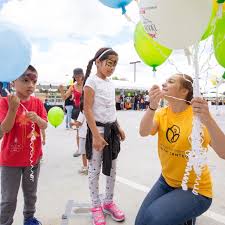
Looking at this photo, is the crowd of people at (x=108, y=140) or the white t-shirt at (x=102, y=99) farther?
the white t-shirt at (x=102, y=99)

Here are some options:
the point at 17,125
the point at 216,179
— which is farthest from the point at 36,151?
the point at 216,179

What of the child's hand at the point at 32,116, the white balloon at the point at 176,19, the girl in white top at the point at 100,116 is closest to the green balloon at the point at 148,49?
the girl in white top at the point at 100,116

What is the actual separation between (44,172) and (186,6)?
3170mm

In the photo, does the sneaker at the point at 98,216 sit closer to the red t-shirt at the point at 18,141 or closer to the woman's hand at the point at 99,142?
the woman's hand at the point at 99,142

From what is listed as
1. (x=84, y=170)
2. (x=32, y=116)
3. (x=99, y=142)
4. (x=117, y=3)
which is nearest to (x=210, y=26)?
(x=117, y=3)

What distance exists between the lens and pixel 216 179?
148 inches

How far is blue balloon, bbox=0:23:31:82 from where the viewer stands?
6.40 ft

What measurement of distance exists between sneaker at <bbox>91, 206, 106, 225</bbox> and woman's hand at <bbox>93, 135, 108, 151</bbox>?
0.54 m

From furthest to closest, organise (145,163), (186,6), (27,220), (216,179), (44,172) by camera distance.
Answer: (145,163) < (44,172) < (216,179) < (27,220) < (186,6)

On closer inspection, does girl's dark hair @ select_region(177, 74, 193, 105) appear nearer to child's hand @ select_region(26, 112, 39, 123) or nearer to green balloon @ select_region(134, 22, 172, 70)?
green balloon @ select_region(134, 22, 172, 70)

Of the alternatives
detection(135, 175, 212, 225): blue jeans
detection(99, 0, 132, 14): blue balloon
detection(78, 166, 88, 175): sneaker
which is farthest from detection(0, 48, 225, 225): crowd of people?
detection(78, 166, 88, 175): sneaker

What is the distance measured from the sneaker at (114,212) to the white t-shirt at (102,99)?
0.79 metres

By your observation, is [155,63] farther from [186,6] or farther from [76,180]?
[76,180]

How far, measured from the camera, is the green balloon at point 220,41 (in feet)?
6.28
